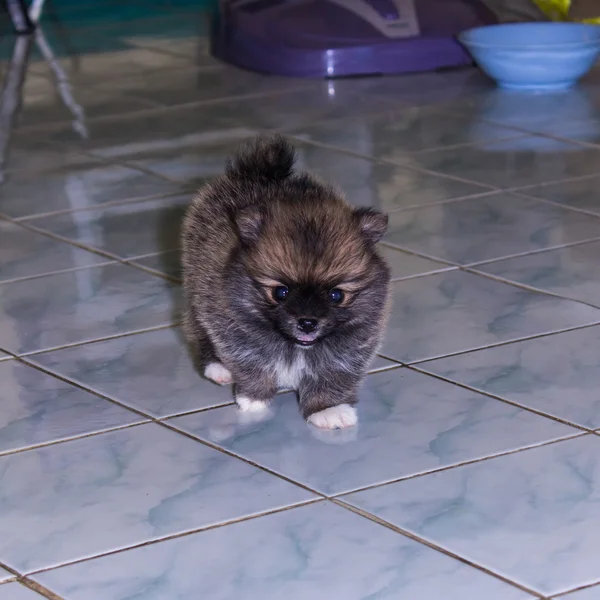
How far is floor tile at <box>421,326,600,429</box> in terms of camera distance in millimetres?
2311

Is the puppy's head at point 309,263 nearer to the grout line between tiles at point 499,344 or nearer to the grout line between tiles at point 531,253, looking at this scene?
the grout line between tiles at point 499,344

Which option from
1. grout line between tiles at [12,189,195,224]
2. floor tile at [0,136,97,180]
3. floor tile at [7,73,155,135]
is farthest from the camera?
floor tile at [7,73,155,135]

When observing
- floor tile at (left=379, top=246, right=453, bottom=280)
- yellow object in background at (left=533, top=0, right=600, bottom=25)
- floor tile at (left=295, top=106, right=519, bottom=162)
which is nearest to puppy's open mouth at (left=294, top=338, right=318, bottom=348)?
floor tile at (left=379, top=246, right=453, bottom=280)

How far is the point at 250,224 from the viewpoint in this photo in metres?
2.08

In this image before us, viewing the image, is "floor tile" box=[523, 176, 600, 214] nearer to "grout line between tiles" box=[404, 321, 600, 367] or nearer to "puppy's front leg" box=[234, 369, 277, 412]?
"grout line between tiles" box=[404, 321, 600, 367]

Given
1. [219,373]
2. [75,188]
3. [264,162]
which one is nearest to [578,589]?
[219,373]

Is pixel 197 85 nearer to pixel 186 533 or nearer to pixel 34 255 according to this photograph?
pixel 34 255

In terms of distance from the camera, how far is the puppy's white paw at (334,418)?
88.1 inches

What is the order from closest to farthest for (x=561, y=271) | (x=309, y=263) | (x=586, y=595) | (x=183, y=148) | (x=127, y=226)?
(x=586, y=595) < (x=309, y=263) < (x=561, y=271) < (x=127, y=226) < (x=183, y=148)

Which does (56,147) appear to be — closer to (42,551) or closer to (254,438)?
(254,438)

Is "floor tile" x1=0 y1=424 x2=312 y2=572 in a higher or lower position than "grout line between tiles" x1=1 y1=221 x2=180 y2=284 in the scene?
higher

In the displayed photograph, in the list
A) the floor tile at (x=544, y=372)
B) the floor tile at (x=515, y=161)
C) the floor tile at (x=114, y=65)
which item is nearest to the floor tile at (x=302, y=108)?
the floor tile at (x=515, y=161)

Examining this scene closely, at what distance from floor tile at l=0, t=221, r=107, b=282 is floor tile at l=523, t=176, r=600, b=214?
1.42m

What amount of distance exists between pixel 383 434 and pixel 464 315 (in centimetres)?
66
